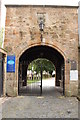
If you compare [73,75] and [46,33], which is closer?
[73,75]

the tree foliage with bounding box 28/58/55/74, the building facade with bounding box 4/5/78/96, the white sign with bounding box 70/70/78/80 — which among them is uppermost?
the building facade with bounding box 4/5/78/96

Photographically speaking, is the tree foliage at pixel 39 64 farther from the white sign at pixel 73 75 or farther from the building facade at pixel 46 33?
the white sign at pixel 73 75

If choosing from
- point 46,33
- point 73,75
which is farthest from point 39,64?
point 73,75

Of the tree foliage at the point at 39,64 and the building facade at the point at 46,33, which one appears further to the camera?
the tree foliage at the point at 39,64

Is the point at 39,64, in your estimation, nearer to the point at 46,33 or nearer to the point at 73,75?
the point at 46,33

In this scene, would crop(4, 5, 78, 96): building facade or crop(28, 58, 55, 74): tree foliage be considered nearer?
crop(4, 5, 78, 96): building facade

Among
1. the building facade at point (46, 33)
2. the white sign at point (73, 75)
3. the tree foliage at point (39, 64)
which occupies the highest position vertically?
the building facade at point (46, 33)

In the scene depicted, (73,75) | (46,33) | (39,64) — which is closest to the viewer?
(73,75)

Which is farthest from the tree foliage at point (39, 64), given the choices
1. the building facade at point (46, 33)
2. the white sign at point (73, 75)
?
the white sign at point (73, 75)

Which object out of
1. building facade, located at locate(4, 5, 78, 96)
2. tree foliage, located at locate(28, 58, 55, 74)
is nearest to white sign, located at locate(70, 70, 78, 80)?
building facade, located at locate(4, 5, 78, 96)

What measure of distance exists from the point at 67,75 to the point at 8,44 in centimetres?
357

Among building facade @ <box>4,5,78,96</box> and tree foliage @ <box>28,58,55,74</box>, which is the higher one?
building facade @ <box>4,5,78,96</box>

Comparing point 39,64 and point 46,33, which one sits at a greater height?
point 46,33

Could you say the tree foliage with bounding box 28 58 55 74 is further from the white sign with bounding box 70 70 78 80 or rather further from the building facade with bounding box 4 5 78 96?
the white sign with bounding box 70 70 78 80
